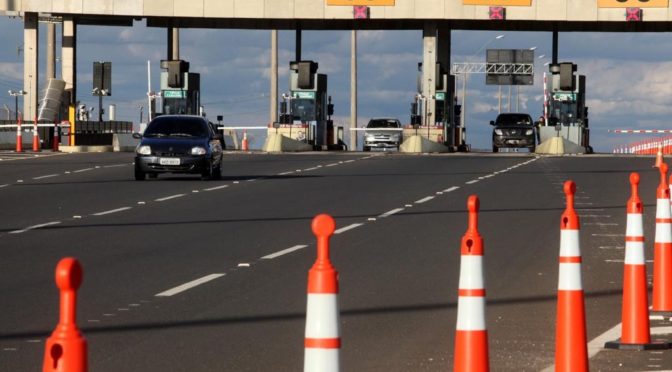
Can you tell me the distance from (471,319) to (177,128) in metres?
29.8

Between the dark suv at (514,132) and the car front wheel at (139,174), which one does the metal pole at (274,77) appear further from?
the car front wheel at (139,174)

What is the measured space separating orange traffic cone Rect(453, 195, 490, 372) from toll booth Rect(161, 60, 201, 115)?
6318 cm

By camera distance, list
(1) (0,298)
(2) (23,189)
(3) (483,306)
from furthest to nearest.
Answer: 1. (2) (23,189)
2. (1) (0,298)
3. (3) (483,306)

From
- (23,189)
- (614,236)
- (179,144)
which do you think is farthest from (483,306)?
(179,144)

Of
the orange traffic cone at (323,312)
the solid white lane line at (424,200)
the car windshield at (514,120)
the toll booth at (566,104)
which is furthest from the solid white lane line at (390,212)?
the car windshield at (514,120)

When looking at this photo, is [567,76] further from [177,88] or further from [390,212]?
→ [390,212]

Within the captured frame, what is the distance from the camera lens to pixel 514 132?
7675 cm

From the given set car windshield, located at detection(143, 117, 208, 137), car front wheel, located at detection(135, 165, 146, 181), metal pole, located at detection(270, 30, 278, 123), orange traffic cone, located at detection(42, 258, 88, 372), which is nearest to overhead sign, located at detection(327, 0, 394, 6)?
metal pole, located at detection(270, 30, 278, 123)

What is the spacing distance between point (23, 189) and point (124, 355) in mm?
22224

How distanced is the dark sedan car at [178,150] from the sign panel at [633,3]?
3344 cm

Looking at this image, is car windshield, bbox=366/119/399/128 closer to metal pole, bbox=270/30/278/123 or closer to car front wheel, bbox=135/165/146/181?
metal pole, bbox=270/30/278/123

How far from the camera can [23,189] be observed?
31797 mm

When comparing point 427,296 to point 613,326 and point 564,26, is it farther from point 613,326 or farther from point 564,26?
point 564,26

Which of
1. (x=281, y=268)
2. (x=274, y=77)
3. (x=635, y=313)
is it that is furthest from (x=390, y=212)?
(x=274, y=77)
